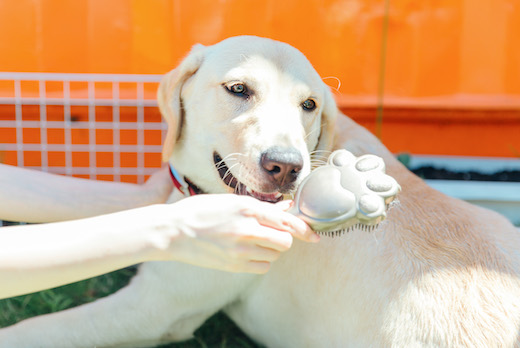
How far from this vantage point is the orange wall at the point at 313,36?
3.41 m

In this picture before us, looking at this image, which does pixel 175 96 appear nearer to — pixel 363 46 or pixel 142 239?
pixel 142 239

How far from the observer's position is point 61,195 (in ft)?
6.61

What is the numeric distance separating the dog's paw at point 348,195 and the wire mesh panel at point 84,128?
80.8 inches

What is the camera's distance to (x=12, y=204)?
1.87 m

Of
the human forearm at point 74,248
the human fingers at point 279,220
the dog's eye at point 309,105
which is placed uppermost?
the dog's eye at point 309,105

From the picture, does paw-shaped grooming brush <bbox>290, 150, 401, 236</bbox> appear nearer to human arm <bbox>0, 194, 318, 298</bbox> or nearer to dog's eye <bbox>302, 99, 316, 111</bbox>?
human arm <bbox>0, 194, 318, 298</bbox>

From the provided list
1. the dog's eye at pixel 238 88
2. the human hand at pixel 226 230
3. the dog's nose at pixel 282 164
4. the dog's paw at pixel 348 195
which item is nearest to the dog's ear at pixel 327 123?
the dog's eye at pixel 238 88

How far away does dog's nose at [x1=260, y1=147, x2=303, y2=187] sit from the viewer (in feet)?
5.17

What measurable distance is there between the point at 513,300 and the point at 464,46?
278 centimetres

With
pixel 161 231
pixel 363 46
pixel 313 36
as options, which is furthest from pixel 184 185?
pixel 363 46

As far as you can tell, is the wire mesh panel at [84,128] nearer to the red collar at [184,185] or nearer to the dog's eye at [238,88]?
the red collar at [184,185]

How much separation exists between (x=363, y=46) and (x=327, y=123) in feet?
6.10

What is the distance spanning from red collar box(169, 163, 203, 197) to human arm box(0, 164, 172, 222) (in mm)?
185

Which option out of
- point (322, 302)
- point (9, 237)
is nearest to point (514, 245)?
point (322, 302)
